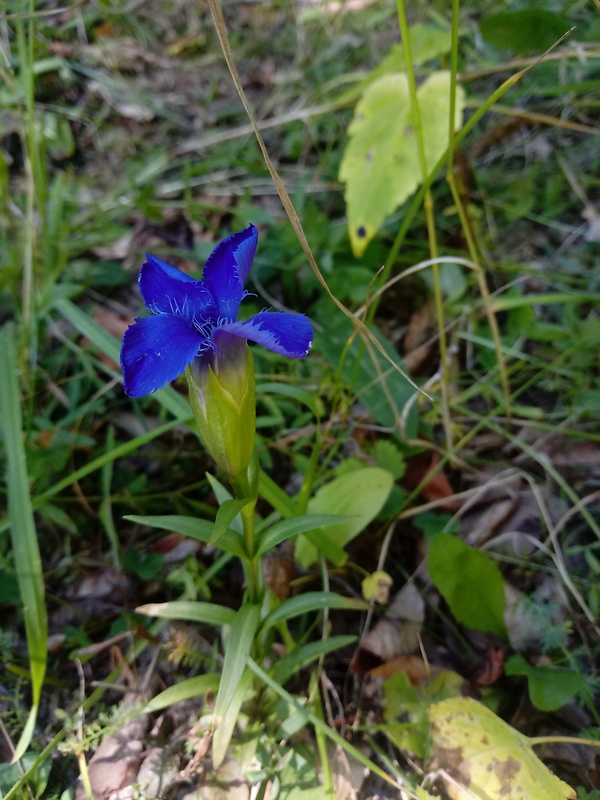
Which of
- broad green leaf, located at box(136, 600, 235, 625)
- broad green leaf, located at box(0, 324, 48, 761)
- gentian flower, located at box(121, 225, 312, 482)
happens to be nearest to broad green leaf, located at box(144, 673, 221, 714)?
broad green leaf, located at box(136, 600, 235, 625)

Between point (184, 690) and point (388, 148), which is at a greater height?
point (388, 148)

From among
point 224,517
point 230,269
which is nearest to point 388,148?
point 230,269

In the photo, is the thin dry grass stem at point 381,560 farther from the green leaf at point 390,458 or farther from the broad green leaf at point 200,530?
the broad green leaf at point 200,530

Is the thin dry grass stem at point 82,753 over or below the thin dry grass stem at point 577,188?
below

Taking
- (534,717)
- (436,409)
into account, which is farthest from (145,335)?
(534,717)

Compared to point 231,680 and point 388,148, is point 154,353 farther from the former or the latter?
point 388,148

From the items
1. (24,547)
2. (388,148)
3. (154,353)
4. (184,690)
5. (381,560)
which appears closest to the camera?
(154,353)

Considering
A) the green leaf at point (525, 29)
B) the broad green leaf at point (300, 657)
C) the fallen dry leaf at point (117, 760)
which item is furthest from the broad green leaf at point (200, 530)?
Result: the green leaf at point (525, 29)
